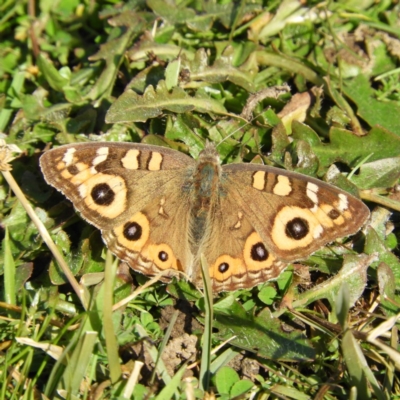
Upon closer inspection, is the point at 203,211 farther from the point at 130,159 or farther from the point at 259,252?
the point at 130,159

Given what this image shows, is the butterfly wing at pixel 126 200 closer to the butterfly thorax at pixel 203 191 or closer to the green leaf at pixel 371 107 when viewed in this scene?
the butterfly thorax at pixel 203 191

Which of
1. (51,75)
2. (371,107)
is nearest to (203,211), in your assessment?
(371,107)

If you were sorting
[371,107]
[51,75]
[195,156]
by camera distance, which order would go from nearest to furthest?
[195,156], [371,107], [51,75]

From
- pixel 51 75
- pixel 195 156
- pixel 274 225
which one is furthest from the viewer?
pixel 51 75

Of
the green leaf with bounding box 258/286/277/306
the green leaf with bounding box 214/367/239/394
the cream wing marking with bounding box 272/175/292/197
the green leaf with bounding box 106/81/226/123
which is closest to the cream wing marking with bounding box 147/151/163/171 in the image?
the green leaf with bounding box 106/81/226/123

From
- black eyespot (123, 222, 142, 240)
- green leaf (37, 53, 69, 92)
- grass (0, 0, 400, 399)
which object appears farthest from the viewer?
green leaf (37, 53, 69, 92)

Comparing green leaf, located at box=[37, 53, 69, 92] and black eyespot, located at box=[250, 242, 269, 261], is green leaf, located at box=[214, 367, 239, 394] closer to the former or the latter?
black eyespot, located at box=[250, 242, 269, 261]

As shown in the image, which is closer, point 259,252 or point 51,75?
point 259,252

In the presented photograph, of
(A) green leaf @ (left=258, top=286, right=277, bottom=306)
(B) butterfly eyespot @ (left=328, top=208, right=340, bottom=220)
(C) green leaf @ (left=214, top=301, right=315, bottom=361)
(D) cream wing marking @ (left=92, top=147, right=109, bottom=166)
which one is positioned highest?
(D) cream wing marking @ (left=92, top=147, right=109, bottom=166)

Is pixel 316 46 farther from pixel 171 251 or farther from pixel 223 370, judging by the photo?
pixel 223 370
